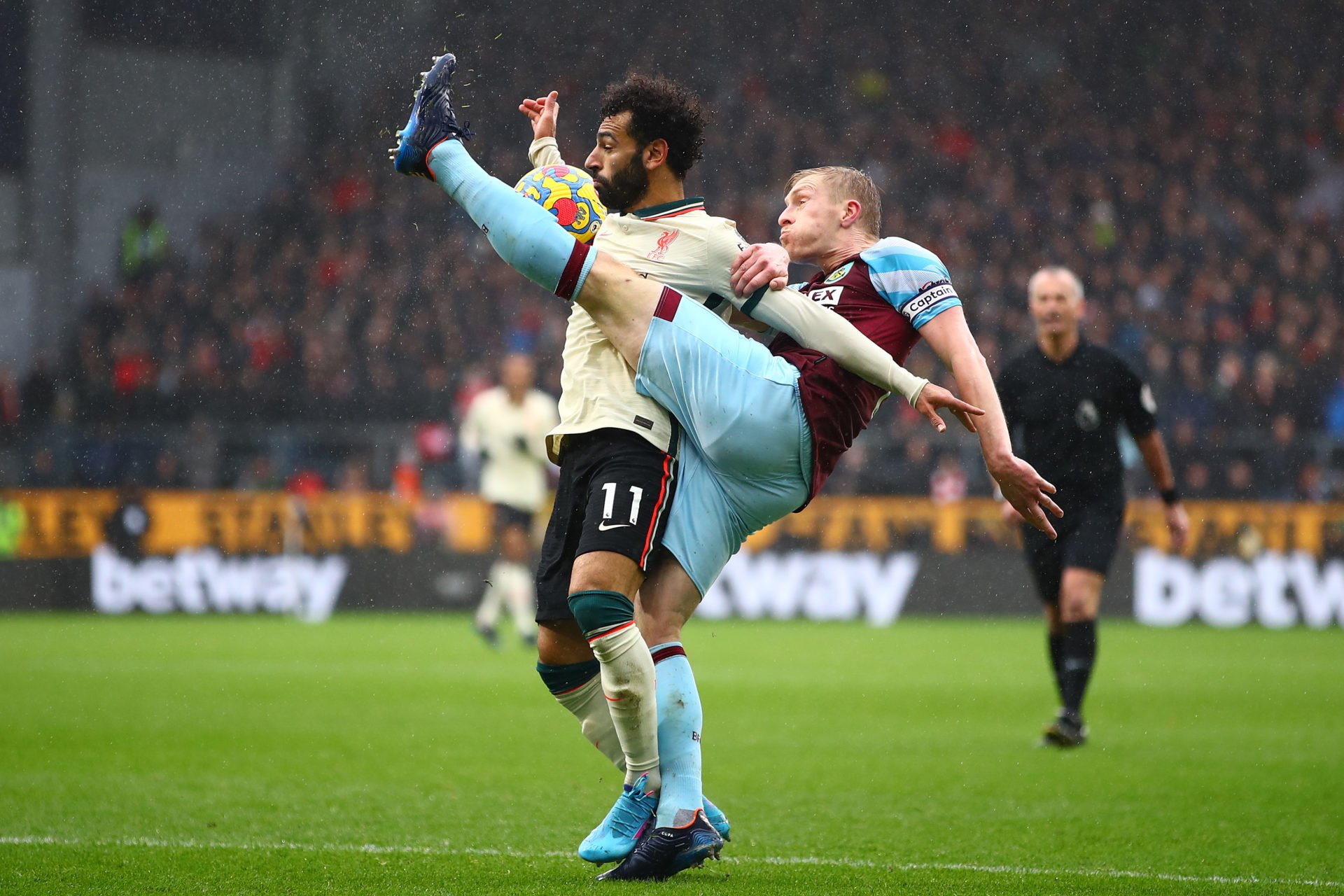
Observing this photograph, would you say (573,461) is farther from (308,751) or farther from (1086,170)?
(1086,170)

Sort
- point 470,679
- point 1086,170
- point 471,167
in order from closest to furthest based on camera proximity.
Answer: point 471,167 → point 470,679 → point 1086,170

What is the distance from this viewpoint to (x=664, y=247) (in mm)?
4078

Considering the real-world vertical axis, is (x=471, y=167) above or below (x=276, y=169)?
below

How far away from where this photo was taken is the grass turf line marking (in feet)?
13.1

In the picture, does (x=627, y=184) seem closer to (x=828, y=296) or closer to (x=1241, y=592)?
(x=828, y=296)

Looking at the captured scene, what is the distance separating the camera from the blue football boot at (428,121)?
3828mm

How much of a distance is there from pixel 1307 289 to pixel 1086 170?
3.57 metres

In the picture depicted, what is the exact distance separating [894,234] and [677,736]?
59.5 feet

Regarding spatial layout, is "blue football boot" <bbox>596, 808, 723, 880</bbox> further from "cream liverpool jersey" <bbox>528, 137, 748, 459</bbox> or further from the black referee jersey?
the black referee jersey

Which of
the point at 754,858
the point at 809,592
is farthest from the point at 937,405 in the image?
the point at 809,592

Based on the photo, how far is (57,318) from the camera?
2003 centimetres

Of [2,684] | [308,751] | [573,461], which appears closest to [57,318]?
[2,684]

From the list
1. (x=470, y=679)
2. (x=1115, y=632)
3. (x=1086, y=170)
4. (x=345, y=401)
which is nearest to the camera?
(x=470, y=679)

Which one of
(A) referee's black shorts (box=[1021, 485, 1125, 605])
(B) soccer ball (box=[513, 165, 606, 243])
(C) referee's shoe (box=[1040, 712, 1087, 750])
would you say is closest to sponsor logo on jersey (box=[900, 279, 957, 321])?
(B) soccer ball (box=[513, 165, 606, 243])
